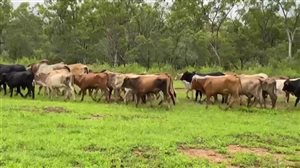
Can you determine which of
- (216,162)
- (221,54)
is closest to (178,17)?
A: (221,54)

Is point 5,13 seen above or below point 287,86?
above

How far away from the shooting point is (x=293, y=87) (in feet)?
67.5

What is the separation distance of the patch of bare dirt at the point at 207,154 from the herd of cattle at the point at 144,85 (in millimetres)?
7579

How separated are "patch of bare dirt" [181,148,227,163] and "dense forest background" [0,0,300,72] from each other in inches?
1493

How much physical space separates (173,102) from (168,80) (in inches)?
49.2

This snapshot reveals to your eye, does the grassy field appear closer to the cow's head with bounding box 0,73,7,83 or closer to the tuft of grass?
the tuft of grass

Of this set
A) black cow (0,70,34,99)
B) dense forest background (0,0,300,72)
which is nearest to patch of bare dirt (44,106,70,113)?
black cow (0,70,34,99)

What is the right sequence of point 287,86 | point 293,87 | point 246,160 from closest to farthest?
point 246,160 < point 293,87 < point 287,86

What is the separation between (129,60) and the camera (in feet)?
167

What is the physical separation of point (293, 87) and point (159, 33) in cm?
3347

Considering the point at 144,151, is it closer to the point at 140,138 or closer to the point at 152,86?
the point at 140,138

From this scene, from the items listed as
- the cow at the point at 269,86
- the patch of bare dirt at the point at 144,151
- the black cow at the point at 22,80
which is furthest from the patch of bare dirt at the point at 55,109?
the cow at the point at 269,86

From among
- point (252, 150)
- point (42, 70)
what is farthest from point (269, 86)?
point (42, 70)

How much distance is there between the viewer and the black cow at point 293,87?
2011 centimetres
